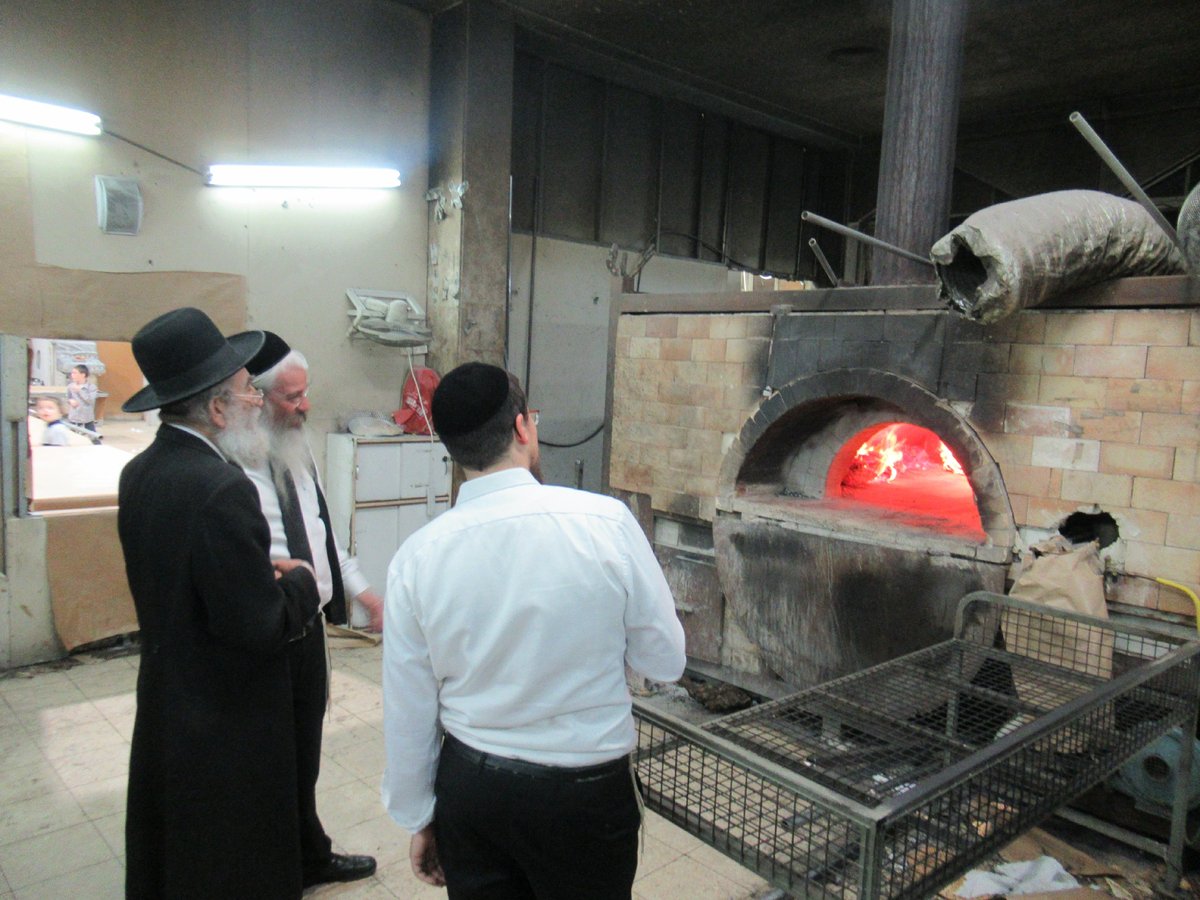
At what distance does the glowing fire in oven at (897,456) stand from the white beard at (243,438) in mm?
3246

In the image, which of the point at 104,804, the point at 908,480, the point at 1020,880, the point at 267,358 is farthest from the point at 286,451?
the point at 908,480

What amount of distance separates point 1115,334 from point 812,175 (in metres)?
6.88

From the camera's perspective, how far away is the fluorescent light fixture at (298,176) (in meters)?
5.22

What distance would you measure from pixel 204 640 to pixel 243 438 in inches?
22.2

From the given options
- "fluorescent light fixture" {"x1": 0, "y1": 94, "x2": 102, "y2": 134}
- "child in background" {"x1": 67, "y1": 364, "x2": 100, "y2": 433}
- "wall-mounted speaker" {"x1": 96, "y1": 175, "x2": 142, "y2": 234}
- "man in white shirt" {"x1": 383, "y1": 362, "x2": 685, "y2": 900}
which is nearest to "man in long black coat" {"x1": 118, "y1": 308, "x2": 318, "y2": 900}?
"man in white shirt" {"x1": 383, "y1": 362, "x2": 685, "y2": 900}

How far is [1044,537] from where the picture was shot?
3.30 m

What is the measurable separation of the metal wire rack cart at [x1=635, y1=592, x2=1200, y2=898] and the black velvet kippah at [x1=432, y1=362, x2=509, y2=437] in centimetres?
86

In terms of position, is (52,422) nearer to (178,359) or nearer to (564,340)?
(564,340)

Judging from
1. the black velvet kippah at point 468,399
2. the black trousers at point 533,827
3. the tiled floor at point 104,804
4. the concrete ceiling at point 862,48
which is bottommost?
the tiled floor at point 104,804

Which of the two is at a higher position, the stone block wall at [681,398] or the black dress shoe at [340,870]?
the stone block wall at [681,398]

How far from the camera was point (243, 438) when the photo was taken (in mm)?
2330

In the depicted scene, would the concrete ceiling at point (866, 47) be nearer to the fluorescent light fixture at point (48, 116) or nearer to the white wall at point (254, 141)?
the white wall at point (254, 141)

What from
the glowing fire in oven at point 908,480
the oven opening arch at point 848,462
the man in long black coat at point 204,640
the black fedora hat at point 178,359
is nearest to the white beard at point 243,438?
the man in long black coat at point 204,640

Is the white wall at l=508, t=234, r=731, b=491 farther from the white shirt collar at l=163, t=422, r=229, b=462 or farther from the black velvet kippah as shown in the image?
the black velvet kippah
